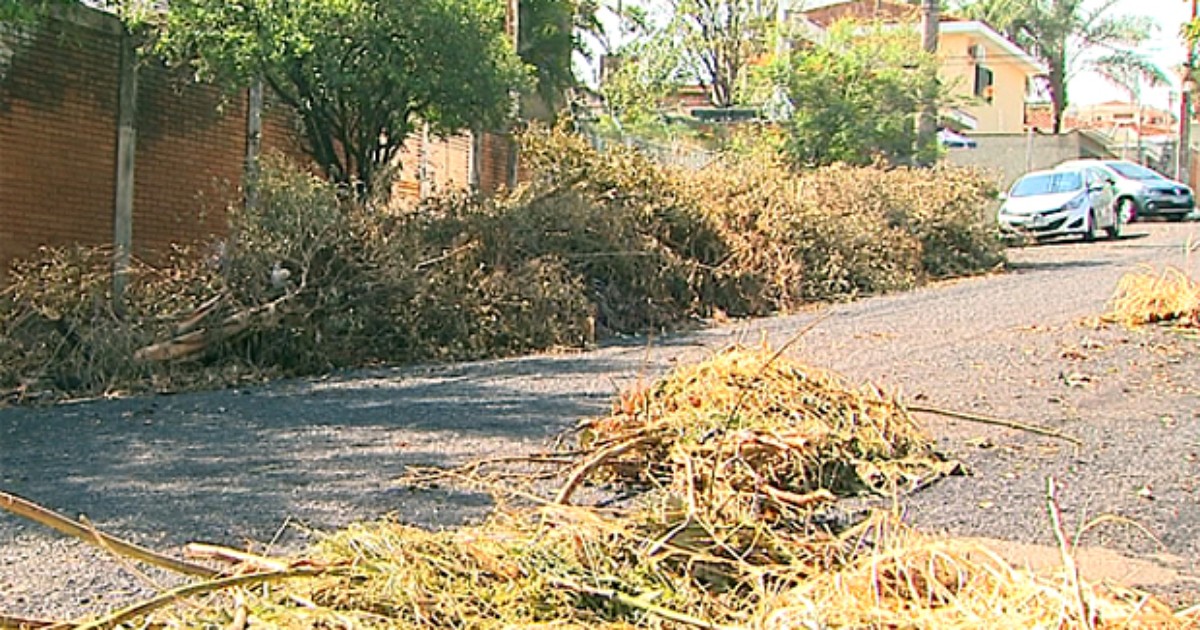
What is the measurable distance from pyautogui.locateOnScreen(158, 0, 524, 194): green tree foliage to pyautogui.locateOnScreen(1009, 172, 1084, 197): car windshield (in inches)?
582

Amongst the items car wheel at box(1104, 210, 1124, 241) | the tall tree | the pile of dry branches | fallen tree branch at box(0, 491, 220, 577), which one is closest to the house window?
the tall tree

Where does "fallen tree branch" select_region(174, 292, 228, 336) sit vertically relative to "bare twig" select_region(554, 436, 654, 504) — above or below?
above

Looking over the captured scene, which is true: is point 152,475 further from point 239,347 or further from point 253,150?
point 253,150

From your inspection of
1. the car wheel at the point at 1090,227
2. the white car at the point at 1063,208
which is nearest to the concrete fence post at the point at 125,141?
the white car at the point at 1063,208

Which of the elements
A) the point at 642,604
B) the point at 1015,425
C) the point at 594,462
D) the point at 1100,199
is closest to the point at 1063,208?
the point at 1100,199

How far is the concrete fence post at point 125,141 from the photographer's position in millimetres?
12711

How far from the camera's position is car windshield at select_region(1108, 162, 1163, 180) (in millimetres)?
30453

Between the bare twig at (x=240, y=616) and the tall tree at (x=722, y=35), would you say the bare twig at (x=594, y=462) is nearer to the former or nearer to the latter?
the bare twig at (x=240, y=616)

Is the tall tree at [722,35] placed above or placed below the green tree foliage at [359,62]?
above

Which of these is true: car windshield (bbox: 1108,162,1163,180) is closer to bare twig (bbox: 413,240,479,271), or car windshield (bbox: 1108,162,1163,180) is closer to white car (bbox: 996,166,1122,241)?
white car (bbox: 996,166,1122,241)

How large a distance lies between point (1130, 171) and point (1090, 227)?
21.6 feet

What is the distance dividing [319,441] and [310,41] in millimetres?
5806

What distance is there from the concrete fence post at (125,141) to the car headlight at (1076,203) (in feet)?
58.8

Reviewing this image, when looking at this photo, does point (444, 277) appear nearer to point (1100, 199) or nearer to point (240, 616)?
point (240, 616)
